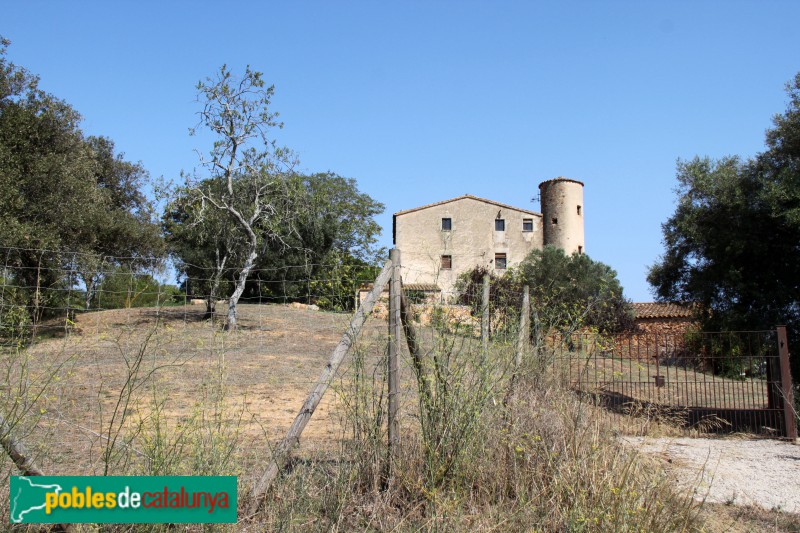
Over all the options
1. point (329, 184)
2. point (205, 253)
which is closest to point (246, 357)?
point (205, 253)

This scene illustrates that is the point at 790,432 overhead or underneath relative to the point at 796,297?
underneath

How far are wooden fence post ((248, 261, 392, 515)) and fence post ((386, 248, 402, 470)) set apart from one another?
68 millimetres

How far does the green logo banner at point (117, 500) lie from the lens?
3059mm

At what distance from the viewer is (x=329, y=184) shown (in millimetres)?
49250

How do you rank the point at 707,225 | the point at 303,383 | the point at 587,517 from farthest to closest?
the point at 707,225
the point at 303,383
the point at 587,517

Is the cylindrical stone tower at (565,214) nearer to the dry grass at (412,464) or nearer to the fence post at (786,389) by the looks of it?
the fence post at (786,389)

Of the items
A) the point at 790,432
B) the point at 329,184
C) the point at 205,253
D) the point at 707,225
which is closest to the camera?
the point at 790,432

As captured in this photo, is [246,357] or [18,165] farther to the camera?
[18,165]

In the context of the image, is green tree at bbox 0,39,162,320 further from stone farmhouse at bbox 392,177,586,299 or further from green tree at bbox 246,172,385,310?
stone farmhouse at bbox 392,177,586,299

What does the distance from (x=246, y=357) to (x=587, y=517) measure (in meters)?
11.0

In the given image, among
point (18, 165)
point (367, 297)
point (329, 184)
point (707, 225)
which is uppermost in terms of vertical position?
point (329, 184)

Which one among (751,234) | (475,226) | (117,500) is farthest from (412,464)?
(475,226)

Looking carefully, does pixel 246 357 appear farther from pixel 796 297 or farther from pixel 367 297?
pixel 796 297

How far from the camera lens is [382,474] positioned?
14.0ft
